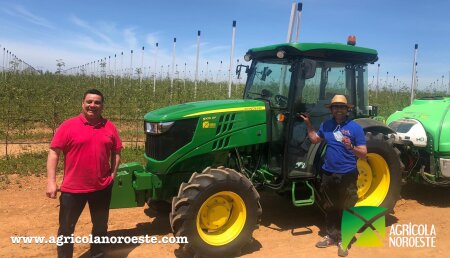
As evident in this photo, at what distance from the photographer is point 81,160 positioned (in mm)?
3492

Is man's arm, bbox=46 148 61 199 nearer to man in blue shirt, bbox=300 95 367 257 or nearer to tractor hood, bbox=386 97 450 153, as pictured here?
man in blue shirt, bbox=300 95 367 257

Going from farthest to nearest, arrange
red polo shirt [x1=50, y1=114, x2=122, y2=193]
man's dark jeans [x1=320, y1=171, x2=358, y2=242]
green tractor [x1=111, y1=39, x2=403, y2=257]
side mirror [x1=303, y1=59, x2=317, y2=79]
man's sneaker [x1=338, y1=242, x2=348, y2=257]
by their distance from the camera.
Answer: side mirror [x1=303, y1=59, x2=317, y2=79] → man's dark jeans [x1=320, y1=171, x2=358, y2=242] → man's sneaker [x1=338, y1=242, x2=348, y2=257] → green tractor [x1=111, y1=39, x2=403, y2=257] → red polo shirt [x1=50, y1=114, x2=122, y2=193]

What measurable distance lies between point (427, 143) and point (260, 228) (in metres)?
2.93

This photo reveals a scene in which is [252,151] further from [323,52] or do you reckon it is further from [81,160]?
[81,160]

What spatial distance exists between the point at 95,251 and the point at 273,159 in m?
2.24

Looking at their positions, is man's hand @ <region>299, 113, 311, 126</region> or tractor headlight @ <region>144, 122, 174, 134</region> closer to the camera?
tractor headlight @ <region>144, 122, 174, 134</region>

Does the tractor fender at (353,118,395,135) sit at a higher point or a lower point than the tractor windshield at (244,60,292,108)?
lower

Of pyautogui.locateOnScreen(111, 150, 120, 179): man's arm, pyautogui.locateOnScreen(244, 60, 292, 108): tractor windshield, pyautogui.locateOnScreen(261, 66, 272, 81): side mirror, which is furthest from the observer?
pyautogui.locateOnScreen(261, 66, 272, 81): side mirror

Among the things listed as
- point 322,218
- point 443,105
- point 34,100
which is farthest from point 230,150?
point 34,100

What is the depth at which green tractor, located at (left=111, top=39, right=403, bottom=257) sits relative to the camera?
4152 mm

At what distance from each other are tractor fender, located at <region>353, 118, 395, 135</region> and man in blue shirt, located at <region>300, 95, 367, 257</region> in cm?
85

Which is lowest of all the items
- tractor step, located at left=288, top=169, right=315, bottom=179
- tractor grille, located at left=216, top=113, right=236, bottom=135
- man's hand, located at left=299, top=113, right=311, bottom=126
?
tractor step, located at left=288, top=169, right=315, bottom=179

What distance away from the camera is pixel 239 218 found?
14.1ft

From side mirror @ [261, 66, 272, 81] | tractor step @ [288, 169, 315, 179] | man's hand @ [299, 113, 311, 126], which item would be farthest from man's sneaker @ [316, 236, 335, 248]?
side mirror @ [261, 66, 272, 81]
